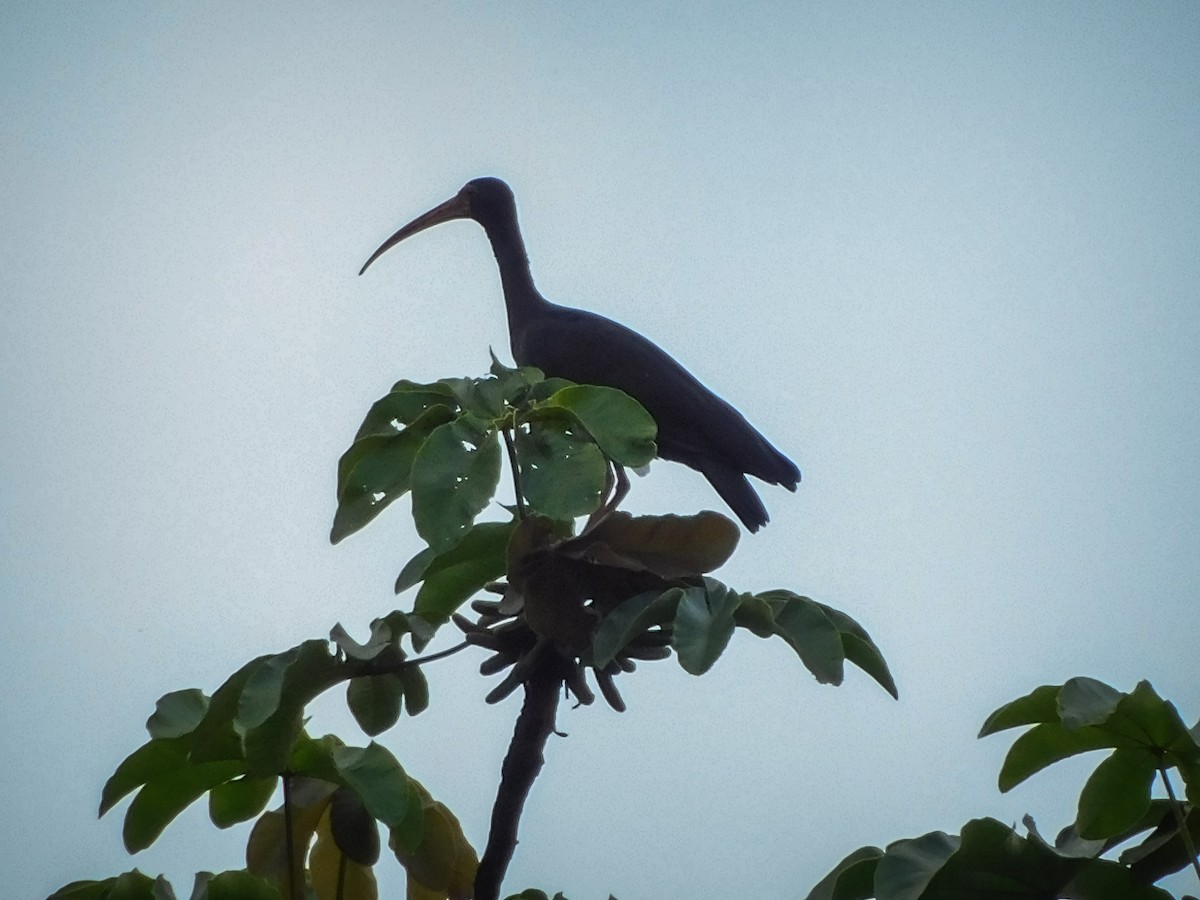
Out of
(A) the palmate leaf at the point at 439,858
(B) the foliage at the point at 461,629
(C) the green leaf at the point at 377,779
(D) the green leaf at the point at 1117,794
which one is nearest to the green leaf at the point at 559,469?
(B) the foliage at the point at 461,629

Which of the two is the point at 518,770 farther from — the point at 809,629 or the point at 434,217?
the point at 434,217

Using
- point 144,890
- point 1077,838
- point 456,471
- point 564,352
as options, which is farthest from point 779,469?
Result: point 144,890

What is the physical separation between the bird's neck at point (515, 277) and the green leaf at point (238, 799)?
271cm

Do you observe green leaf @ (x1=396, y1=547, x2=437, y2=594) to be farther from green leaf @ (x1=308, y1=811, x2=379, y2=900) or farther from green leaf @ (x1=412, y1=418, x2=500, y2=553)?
green leaf @ (x1=308, y1=811, x2=379, y2=900)

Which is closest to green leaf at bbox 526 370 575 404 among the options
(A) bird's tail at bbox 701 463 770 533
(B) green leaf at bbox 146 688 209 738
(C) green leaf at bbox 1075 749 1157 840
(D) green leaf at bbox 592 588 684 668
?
(D) green leaf at bbox 592 588 684 668

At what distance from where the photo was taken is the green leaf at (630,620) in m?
1.83

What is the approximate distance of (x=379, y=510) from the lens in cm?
203

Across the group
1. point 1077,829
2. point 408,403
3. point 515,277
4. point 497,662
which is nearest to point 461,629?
point 497,662

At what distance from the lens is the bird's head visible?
4934 mm

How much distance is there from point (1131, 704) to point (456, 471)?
98 centimetres

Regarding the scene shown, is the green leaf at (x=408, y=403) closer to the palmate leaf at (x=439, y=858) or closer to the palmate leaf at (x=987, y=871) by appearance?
the palmate leaf at (x=439, y=858)

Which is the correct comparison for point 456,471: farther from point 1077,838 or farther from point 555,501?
point 1077,838

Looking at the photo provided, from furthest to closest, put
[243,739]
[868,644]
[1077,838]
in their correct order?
[1077,838] → [868,644] → [243,739]

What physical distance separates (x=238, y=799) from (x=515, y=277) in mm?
2956
